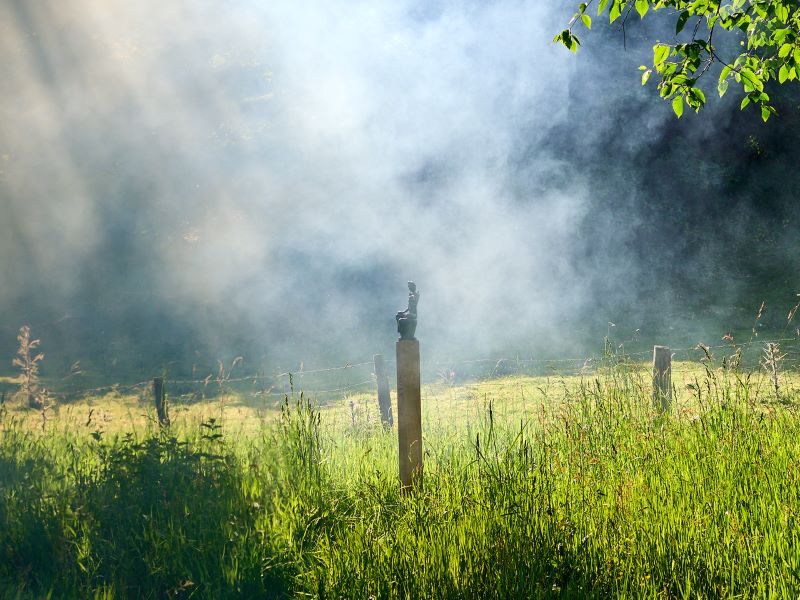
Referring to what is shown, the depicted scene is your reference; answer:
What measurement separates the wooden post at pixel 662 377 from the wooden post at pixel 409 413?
2309 millimetres

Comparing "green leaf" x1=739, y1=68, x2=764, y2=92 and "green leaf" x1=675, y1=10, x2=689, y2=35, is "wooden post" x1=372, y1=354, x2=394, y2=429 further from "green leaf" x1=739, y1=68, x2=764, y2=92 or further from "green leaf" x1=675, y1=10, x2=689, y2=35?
"green leaf" x1=675, y1=10, x2=689, y2=35

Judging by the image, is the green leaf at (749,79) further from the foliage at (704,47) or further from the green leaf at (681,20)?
the green leaf at (681,20)

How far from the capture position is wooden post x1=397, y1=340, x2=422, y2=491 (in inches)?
170

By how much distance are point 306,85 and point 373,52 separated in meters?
3.22

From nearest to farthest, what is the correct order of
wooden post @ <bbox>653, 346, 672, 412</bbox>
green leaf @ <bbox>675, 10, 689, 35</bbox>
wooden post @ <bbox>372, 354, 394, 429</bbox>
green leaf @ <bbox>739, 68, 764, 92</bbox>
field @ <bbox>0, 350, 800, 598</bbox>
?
field @ <bbox>0, 350, 800, 598</bbox> < green leaf @ <bbox>675, 10, 689, 35</bbox> < green leaf @ <bbox>739, 68, 764, 92</bbox> < wooden post @ <bbox>653, 346, 672, 412</bbox> < wooden post @ <bbox>372, 354, 394, 429</bbox>

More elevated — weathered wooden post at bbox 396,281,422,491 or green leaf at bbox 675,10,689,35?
green leaf at bbox 675,10,689,35

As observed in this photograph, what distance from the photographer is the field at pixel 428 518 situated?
3.11m

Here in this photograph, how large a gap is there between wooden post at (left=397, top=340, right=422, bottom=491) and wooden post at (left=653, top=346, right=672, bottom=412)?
2.31 m

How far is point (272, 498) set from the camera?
4266mm

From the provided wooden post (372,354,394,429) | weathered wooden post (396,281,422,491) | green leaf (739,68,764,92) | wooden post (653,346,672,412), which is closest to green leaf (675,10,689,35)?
green leaf (739,68,764,92)

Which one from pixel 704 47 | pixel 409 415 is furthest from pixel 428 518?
pixel 704 47

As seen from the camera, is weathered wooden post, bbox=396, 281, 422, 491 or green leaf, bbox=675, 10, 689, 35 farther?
weathered wooden post, bbox=396, 281, 422, 491

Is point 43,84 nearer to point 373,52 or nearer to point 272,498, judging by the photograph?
point 373,52

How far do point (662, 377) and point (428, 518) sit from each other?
3382mm
